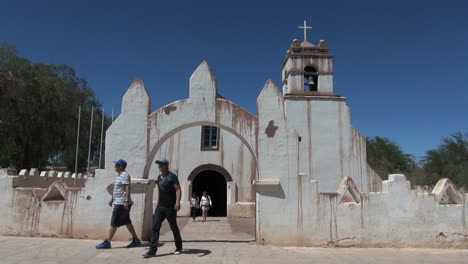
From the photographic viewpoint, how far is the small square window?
17.2 meters

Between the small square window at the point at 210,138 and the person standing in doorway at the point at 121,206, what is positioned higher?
the small square window at the point at 210,138

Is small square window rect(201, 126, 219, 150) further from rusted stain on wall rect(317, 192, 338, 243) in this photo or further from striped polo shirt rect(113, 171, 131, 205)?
striped polo shirt rect(113, 171, 131, 205)

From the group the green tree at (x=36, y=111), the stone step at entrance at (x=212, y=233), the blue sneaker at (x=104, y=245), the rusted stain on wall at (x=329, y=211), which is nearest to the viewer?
the blue sneaker at (x=104, y=245)

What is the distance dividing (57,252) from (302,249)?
14.3 feet

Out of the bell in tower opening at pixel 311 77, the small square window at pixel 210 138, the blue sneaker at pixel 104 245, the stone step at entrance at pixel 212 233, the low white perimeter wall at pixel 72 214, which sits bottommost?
the stone step at entrance at pixel 212 233

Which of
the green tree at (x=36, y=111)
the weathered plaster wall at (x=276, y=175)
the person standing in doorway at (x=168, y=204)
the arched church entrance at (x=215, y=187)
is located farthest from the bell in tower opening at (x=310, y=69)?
the green tree at (x=36, y=111)

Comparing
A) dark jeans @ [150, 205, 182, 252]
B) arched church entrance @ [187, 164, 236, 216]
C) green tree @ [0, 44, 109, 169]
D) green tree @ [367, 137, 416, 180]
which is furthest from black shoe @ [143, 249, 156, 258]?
green tree @ [367, 137, 416, 180]

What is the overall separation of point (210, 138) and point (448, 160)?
24.9 meters

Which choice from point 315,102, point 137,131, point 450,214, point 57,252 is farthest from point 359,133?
point 57,252

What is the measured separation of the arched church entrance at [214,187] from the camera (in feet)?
60.4

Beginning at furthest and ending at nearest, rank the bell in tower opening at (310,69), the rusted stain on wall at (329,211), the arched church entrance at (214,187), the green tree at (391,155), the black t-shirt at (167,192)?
1. the green tree at (391,155)
2. the arched church entrance at (214,187)
3. the bell in tower opening at (310,69)
4. the rusted stain on wall at (329,211)
5. the black t-shirt at (167,192)

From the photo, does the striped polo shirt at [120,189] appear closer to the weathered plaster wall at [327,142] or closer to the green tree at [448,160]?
the weathered plaster wall at [327,142]

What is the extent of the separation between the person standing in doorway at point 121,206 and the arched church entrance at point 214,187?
37.7 ft

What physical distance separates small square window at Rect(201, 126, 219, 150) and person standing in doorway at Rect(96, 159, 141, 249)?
34.5ft
